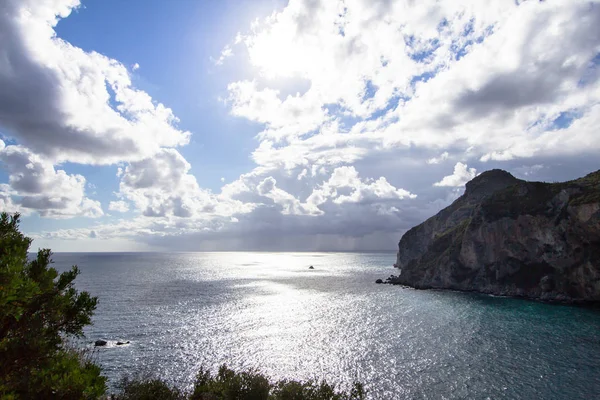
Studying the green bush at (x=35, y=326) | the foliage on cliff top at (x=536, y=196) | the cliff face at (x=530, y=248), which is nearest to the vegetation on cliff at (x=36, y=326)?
the green bush at (x=35, y=326)

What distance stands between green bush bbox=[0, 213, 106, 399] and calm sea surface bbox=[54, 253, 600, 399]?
36.4 m

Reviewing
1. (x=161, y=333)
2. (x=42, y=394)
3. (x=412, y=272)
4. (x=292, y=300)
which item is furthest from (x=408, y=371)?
(x=412, y=272)

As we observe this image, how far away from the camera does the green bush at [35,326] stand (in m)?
15.1

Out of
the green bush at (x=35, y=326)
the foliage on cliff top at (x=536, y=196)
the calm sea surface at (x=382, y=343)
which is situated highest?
the foliage on cliff top at (x=536, y=196)

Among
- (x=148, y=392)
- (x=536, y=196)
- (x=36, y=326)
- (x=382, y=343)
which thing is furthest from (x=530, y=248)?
(x=36, y=326)

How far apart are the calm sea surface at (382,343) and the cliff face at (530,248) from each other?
13561 mm

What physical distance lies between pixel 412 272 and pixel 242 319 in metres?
107

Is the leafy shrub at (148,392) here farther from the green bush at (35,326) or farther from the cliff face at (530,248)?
the cliff face at (530,248)

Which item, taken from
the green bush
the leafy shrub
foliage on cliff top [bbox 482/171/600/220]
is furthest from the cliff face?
the green bush

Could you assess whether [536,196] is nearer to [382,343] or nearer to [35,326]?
[382,343]

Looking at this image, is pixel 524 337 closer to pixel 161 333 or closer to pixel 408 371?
pixel 408 371

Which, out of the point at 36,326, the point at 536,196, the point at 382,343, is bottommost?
the point at 382,343

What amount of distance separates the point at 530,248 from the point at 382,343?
307ft

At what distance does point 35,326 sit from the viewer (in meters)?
18.3
